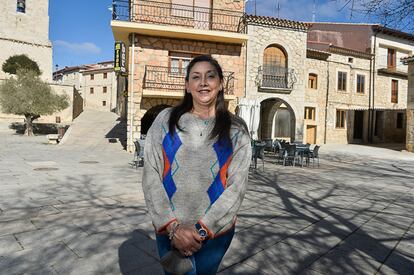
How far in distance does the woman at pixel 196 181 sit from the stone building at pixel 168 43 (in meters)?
11.5

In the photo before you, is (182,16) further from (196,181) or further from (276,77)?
(196,181)

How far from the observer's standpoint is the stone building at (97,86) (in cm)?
Answer: 4107

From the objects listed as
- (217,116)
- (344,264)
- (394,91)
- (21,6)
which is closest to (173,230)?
(217,116)

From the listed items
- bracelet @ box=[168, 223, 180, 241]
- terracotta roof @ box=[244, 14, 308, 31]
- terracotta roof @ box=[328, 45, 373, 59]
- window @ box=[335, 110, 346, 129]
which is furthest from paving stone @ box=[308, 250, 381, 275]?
terracotta roof @ box=[328, 45, 373, 59]

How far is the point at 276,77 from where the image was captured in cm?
1620

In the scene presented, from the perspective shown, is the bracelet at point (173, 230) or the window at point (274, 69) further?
the window at point (274, 69)

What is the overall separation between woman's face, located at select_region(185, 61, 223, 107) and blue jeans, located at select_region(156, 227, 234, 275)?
31.4 inches

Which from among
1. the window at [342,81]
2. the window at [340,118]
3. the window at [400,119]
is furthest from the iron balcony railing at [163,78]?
the window at [400,119]

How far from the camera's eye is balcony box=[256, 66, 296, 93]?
52.4 ft

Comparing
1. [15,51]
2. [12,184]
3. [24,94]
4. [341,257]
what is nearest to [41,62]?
[15,51]

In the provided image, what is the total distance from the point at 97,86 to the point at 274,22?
110 ft

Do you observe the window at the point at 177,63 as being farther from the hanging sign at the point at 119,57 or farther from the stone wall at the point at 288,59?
the stone wall at the point at 288,59

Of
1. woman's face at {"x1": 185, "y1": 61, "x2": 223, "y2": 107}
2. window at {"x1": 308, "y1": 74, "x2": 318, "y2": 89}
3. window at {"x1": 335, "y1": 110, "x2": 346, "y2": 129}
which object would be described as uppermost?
window at {"x1": 308, "y1": 74, "x2": 318, "y2": 89}

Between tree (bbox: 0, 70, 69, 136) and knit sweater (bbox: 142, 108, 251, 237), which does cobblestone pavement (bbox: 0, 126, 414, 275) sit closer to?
knit sweater (bbox: 142, 108, 251, 237)
